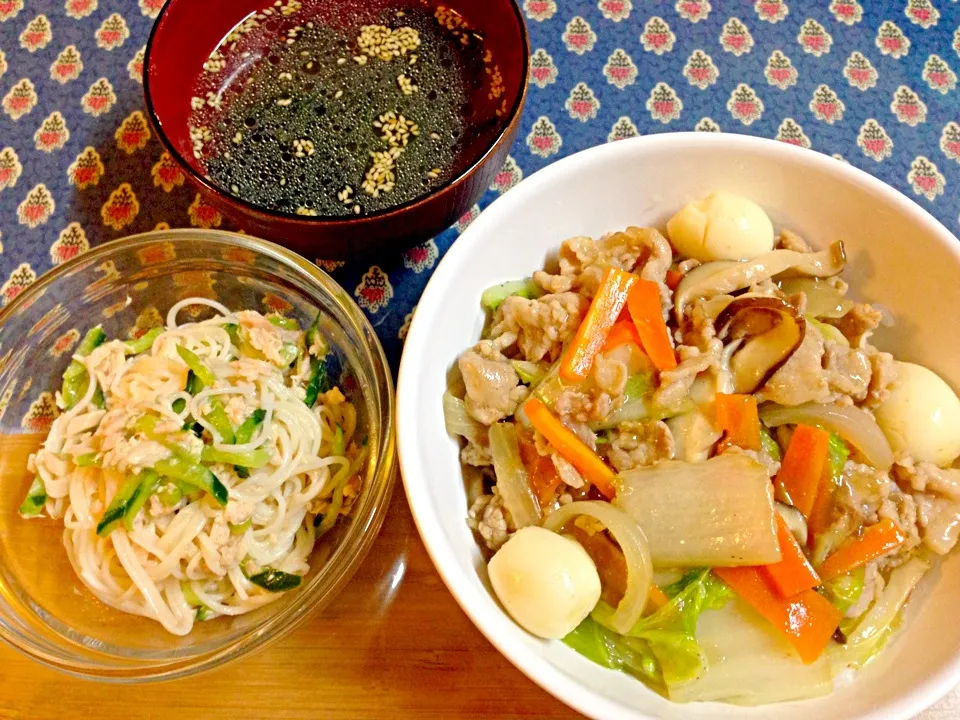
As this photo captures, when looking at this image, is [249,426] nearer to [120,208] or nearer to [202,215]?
[202,215]

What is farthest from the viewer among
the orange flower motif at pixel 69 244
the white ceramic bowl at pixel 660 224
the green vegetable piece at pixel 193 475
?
the orange flower motif at pixel 69 244

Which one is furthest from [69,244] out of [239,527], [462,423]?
[462,423]

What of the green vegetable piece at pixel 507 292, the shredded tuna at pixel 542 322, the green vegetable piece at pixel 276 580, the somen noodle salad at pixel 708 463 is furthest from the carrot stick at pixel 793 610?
the green vegetable piece at pixel 276 580

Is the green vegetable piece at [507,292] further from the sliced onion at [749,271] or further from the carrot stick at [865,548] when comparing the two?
the carrot stick at [865,548]

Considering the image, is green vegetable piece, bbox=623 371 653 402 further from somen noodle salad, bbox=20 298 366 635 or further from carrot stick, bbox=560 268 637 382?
somen noodle salad, bbox=20 298 366 635

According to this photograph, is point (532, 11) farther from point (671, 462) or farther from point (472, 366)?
point (671, 462)

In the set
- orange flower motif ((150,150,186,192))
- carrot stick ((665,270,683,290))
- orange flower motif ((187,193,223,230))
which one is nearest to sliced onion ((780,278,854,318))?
carrot stick ((665,270,683,290))

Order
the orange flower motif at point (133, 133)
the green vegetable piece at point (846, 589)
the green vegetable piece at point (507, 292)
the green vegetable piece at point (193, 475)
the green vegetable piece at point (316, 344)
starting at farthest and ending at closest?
the orange flower motif at point (133, 133) → the green vegetable piece at point (316, 344) → the green vegetable piece at point (507, 292) → the green vegetable piece at point (193, 475) → the green vegetable piece at point (846, 589)

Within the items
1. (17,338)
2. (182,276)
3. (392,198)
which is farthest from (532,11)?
(17,338)
